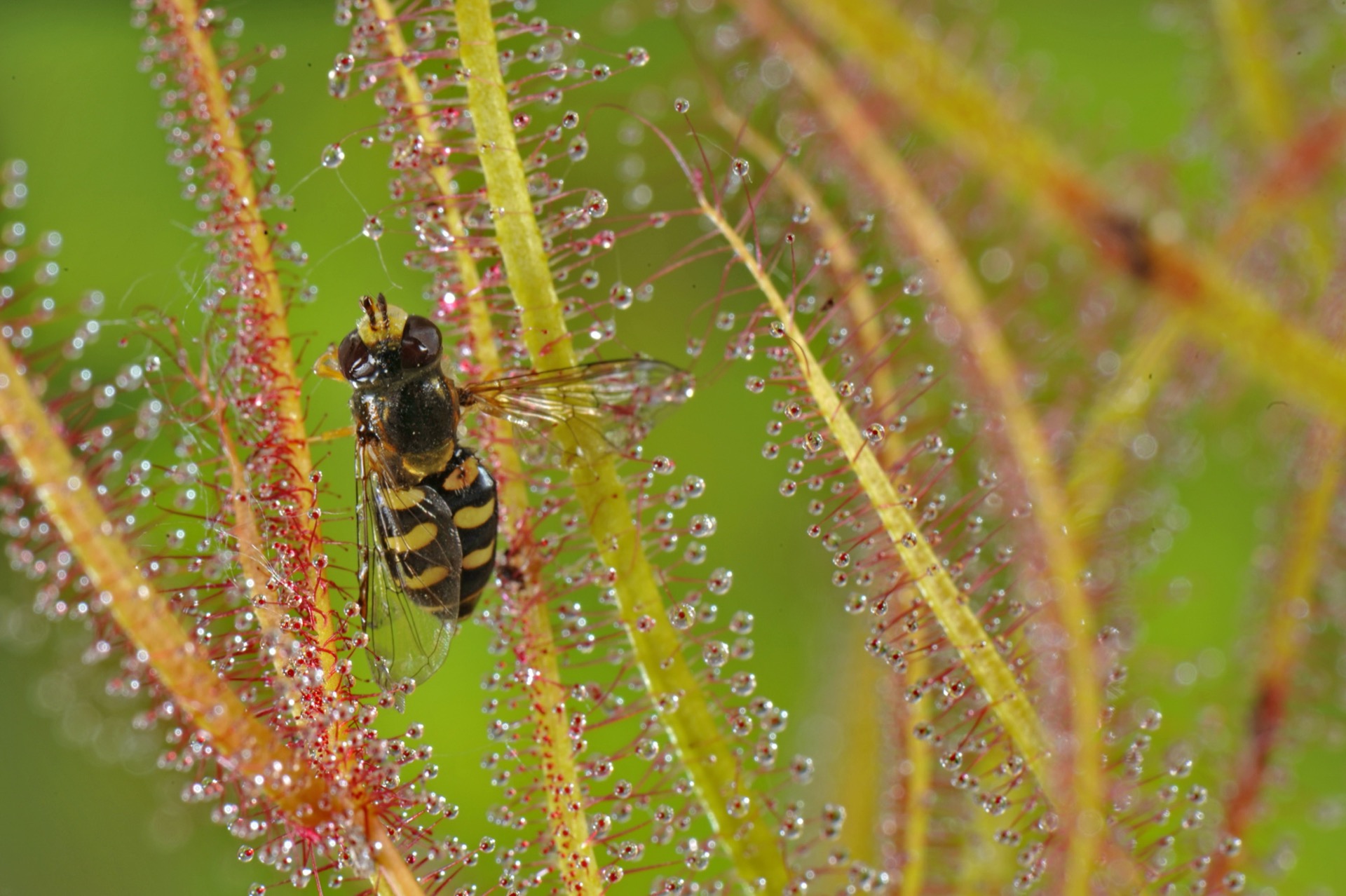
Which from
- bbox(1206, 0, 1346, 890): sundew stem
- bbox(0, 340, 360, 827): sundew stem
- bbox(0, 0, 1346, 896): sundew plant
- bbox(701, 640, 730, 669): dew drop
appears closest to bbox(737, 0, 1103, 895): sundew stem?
bbox(0, 0, 1346, 896): sundew plant

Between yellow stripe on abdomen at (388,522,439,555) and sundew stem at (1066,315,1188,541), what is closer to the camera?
yellow stripe on abdomen at (388,522,439,555)

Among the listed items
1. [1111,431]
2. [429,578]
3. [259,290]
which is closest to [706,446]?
[1111,431]

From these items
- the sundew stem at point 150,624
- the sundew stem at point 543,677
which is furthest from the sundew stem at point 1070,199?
the sundew stem at point 150,624

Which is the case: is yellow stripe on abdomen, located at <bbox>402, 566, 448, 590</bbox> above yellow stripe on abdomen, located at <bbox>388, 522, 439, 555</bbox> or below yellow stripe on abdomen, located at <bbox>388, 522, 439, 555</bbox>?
below

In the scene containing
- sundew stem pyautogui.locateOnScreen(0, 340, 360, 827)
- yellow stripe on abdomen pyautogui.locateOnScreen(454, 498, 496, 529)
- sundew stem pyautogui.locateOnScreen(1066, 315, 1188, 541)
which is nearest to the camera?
sundew stem pyautogui.locateOnScreen(0, 340, 360, 827)

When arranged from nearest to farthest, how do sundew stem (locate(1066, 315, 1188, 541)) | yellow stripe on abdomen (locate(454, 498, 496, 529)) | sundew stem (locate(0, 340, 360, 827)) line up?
sundew stem (locate(0, 340, 360, 827))
yellow stripe on abdomen (locate(454, 498, 496, 529))
sundew stem (locate(1066, 315, 1188, 541))

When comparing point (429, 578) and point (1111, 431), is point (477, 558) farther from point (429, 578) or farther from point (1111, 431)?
point (1111, 431)

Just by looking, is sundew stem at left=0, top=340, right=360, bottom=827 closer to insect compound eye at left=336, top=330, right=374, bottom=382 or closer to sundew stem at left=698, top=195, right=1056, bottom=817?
insect compound eye at left=336, top=330, right=374, bottom=382

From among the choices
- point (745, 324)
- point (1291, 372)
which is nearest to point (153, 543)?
point (745, 324)
